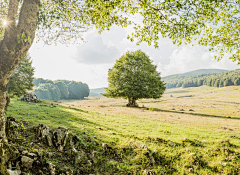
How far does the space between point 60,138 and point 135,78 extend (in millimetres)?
34981

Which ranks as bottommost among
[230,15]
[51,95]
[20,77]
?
[51,95]

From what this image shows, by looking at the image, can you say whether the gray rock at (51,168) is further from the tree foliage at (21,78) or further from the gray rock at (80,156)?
the tree foliage at (21,78)

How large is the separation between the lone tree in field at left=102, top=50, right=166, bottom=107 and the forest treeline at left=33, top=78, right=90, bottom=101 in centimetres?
7535

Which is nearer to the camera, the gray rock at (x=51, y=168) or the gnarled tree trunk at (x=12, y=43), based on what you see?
the gnarled tree trunk at (x=12, y=43)

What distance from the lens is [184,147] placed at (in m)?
9.59

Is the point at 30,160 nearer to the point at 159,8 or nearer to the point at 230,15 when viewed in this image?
the point at 159,8

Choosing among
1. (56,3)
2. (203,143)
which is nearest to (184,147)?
(203,143)

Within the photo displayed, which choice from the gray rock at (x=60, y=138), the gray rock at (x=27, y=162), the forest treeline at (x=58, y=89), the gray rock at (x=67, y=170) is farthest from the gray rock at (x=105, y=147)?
the forest treeline at (x=58, y=89)

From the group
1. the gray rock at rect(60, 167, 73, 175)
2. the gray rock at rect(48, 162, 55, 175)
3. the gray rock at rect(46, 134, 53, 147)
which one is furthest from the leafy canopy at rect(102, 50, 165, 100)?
the gray rock at rect(48, 162, 55, 175)

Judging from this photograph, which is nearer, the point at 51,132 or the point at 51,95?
the point at 51,132

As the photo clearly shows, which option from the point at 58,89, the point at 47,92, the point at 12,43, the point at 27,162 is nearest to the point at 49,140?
the point at 27,162

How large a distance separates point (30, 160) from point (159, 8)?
10161 mm

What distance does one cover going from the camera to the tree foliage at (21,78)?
36812mm

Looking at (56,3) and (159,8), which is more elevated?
(56,3)
